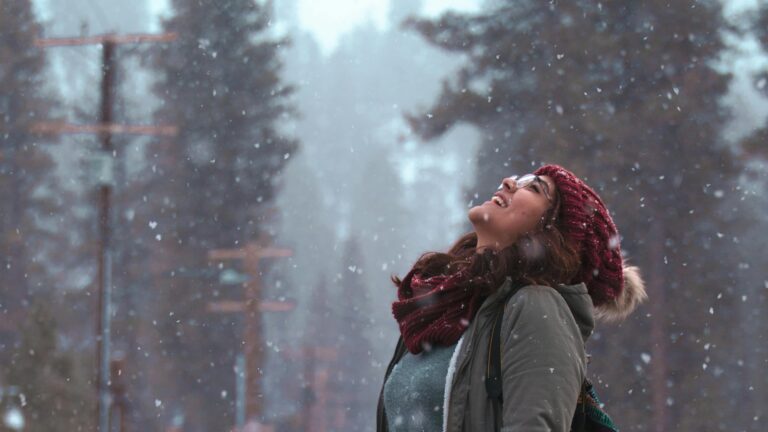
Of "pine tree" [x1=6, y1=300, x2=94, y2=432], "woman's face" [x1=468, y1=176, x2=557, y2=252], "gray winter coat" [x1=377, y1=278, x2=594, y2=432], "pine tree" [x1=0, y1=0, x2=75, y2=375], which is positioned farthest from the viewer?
"pine tree" [x1=0, y1=0, x2=75, y2=375]

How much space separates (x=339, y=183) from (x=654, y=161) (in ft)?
107

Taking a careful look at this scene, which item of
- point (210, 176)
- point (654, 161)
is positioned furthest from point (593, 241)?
point (210, 176)

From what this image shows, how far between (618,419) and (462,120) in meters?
5.05

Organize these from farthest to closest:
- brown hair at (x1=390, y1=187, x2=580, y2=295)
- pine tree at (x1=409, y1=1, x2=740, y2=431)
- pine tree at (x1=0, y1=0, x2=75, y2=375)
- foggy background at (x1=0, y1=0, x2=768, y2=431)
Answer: pine tree at (x1=0, y1=0, x2=75, y2=375) → foggy background at (x1=0, y1=0, x2=768, y2=431) → pine tree at (x1=409, y1=1, x2=740, y2=431) → brown hair at (x1=390, y1=187, x2=580, y2=295)

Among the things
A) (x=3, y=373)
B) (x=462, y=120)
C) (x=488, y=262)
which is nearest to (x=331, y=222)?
(x=3, y=373)

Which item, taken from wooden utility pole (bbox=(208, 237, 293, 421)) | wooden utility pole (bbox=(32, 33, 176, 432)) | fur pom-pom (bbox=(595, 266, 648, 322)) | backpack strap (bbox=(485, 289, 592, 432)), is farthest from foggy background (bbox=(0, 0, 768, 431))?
backpack strap (bbox=(485, 289, 592, 432))

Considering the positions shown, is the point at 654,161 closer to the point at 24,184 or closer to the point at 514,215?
the point at 514,215

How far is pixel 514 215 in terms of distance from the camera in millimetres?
2434

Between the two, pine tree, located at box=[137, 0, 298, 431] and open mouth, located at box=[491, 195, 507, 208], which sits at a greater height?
pine tree, located at box=[137, 0, 298, 431]

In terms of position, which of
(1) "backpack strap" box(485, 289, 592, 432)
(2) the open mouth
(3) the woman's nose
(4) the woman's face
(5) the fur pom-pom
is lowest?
(1) "backpack strap" box(485, 289, 592, 432)

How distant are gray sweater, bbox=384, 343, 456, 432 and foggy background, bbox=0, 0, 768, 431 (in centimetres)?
1044

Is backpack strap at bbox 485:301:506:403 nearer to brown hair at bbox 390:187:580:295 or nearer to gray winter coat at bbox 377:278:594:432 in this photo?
gray winter coat at bbox 377:278:594:432

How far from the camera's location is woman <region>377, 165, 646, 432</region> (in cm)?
212

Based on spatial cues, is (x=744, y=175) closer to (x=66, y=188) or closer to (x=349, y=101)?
(x=66, y=188)
